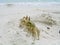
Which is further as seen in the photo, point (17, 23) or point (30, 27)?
point (17, 23)

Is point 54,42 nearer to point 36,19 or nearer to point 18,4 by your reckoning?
point 36,19

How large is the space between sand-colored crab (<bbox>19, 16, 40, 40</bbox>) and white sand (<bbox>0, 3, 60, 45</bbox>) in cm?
5

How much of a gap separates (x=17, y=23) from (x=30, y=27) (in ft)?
0.60

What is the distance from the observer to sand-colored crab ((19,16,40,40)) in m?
1.51

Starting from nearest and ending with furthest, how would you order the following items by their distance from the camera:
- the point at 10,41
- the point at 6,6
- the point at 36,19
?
the point at 10,41, the point at 36,19, the point at 6,6

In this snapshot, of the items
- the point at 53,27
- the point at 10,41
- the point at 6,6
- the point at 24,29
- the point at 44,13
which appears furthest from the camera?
the point at 6,6

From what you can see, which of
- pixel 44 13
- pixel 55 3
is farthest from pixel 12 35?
pixel 55 3

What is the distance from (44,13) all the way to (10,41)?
67cm

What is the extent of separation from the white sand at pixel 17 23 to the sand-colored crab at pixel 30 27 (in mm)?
46

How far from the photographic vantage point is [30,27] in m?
1.58

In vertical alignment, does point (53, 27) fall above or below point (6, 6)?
below

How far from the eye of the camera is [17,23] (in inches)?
66.9

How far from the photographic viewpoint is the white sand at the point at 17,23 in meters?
1.45

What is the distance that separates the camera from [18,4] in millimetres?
2188
